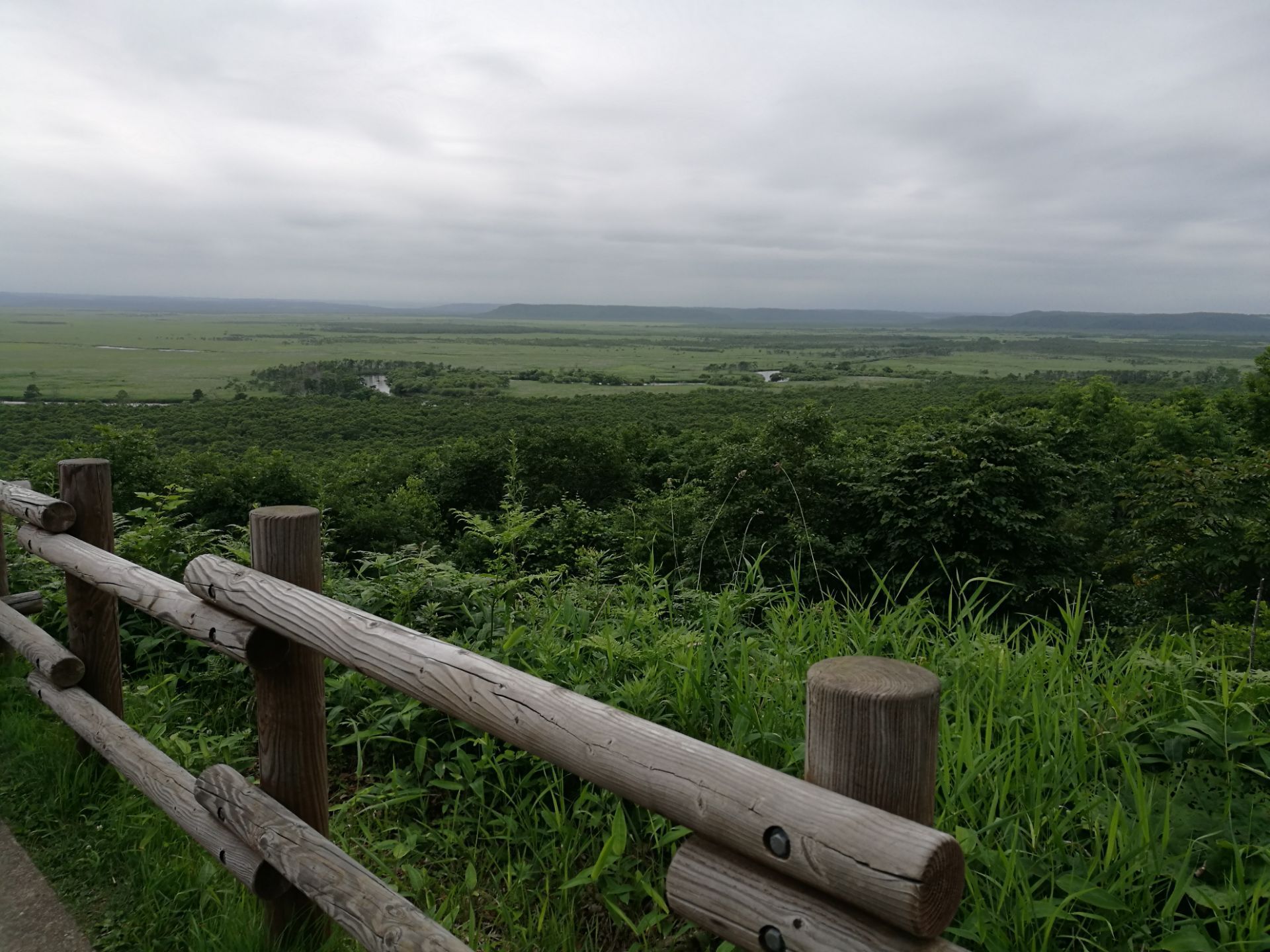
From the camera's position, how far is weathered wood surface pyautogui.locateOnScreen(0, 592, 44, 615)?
13.9 ft

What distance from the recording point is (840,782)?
120 cm

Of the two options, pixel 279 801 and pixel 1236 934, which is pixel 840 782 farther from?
pixel 279 801

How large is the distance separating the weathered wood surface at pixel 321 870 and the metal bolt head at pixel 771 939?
28.4 inches

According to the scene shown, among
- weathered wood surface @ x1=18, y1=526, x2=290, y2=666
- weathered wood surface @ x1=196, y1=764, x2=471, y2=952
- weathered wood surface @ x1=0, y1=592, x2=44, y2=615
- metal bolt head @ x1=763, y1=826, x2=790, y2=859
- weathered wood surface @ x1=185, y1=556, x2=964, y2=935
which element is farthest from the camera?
weathered wood surface @ x1=0, y1=592, x2=44, y2=615

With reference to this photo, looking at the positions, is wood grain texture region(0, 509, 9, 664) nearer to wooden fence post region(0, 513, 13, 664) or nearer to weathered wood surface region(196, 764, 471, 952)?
wooden fence post region(0, 513, 13, 664)

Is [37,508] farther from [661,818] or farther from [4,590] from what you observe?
[661,818]

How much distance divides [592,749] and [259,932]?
1.35 metres

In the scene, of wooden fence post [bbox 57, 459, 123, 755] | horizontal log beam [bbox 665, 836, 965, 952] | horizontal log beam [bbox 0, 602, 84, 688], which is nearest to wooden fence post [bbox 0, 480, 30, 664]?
horizontal log beam [bbox 0, 602, 84, 688]

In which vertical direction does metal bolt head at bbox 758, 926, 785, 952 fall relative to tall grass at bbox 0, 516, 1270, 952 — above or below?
above

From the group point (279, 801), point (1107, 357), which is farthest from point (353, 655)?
point (1107, 357)

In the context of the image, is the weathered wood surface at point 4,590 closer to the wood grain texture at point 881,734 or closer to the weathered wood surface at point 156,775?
the weathered wood surface at point 156,775

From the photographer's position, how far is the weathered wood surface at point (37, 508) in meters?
3.31

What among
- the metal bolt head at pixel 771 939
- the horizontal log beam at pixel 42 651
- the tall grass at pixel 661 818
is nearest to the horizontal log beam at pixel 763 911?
the metal bolt head at pixel 771 939

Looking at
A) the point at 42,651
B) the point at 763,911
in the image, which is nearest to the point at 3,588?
the point at 42,651
